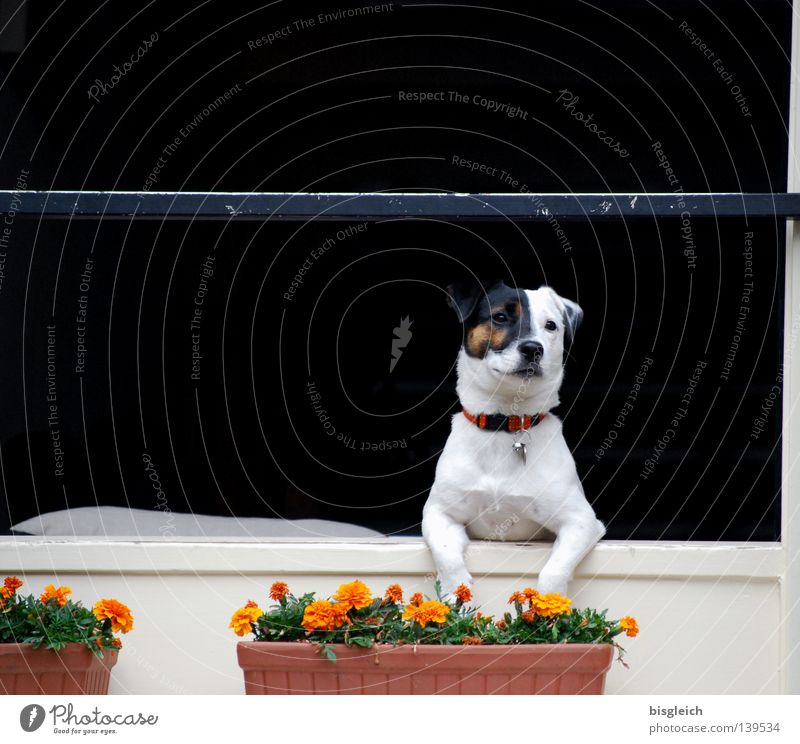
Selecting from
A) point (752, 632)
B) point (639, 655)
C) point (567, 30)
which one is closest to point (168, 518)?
point (639, 655)

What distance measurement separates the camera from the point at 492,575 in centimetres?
364

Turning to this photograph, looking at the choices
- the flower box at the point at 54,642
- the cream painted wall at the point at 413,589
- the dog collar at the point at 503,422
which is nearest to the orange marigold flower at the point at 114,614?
the flower box at the point at 54,642

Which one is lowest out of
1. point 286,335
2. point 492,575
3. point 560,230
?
point 492,575

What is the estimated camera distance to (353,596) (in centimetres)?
320

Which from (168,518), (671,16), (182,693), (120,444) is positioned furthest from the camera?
(120,444)

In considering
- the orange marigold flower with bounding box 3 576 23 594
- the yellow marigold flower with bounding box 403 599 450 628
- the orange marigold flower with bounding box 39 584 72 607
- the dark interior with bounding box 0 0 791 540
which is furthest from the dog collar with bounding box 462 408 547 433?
the dark interior with bounding box 0 0 791 540

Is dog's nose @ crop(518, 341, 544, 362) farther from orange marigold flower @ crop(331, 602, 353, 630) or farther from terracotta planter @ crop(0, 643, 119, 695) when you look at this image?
terracotta planter @ crop(0, 643, 119, 695)

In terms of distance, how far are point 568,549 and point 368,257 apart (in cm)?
351

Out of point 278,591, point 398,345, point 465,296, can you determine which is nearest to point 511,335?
point 465,296

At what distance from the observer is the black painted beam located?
11.5 feet

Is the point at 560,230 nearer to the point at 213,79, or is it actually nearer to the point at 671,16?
the point at 671,16

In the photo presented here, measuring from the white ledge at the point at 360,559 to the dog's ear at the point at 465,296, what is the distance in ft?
2.52

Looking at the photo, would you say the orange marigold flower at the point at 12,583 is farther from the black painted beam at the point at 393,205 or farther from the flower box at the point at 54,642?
the black painted beam at the point at 393,205

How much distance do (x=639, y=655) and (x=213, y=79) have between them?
13.1 ft
